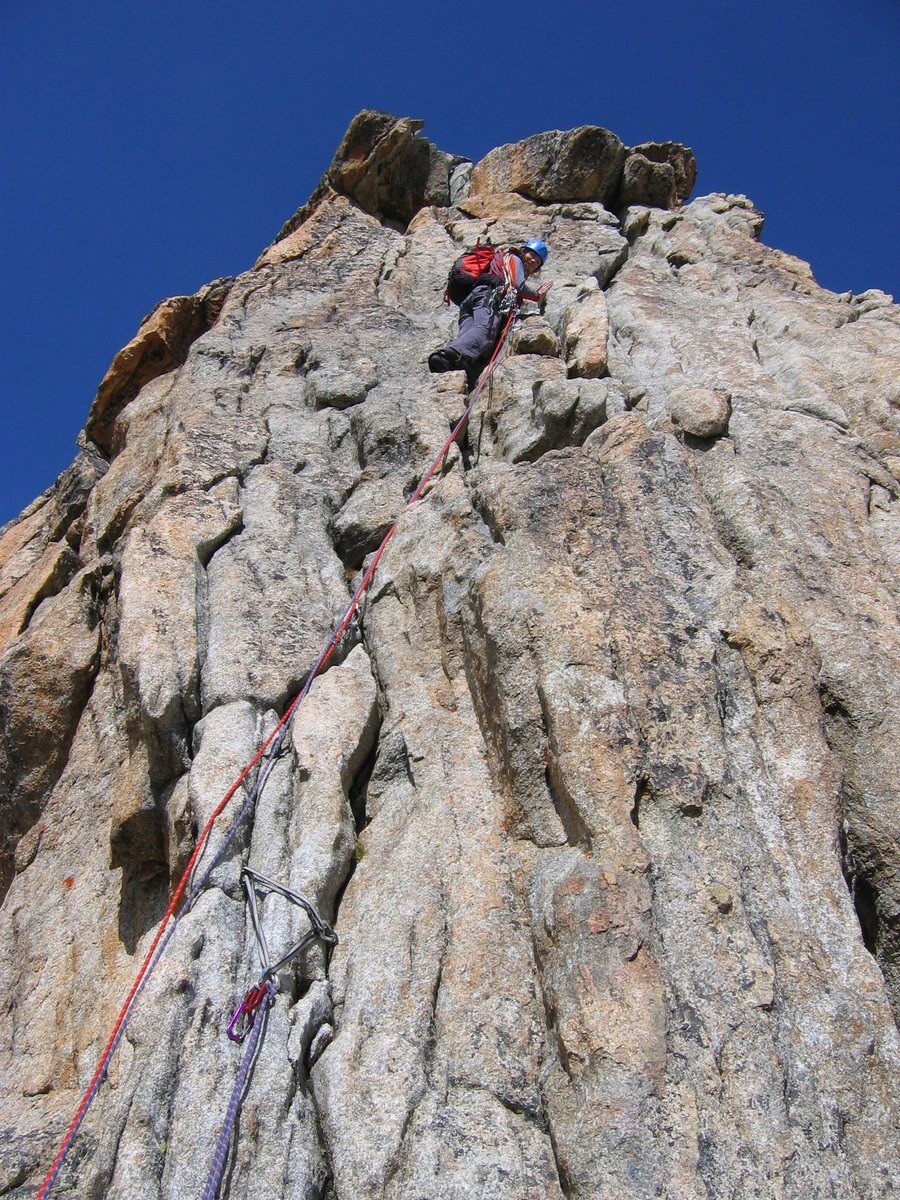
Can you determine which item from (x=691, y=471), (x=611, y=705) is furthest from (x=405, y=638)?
(x=691, y=471)

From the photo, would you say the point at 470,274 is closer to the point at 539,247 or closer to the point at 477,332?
the point at 477,332

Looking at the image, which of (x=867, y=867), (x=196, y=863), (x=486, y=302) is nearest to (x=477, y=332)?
(x=486, y=302)

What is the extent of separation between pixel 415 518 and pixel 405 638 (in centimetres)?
165

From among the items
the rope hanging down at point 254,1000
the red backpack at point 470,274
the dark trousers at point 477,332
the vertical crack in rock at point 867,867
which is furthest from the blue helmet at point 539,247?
the rope hanging down at point 254,1000

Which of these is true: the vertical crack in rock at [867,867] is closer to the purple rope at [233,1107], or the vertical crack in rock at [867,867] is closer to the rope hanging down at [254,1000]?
the rope hanging down at [254,1000]

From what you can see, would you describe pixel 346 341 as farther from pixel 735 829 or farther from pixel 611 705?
pixel 735 829

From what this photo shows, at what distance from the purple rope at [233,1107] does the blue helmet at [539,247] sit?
42.3 feet

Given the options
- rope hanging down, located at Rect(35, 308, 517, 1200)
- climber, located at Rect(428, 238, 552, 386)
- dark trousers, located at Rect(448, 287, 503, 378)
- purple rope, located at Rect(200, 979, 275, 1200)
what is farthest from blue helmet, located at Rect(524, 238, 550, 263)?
purple rope, located at Rect(200, 979, 275, 1200)

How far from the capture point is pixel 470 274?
47.0 feet

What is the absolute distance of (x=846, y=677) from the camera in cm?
706

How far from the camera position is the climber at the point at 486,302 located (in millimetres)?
12906

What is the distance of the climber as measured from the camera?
12.9 m

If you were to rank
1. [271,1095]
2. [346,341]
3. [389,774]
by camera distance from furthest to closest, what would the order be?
[346,341] < [389,774] < [271,1095]

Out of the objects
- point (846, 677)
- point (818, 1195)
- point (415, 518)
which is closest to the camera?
point (818, 1195)
